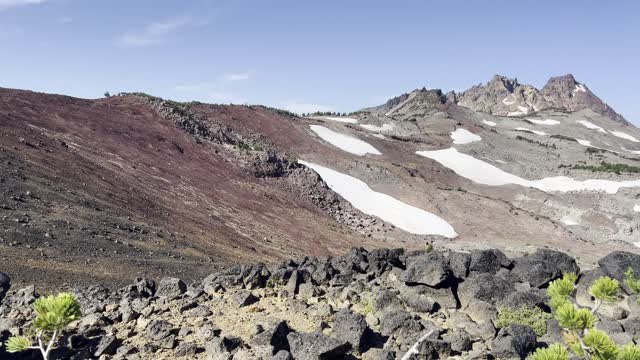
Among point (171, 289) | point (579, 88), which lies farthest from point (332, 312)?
point (579, 88)

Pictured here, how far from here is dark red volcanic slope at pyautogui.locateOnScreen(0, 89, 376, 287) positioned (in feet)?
62.8

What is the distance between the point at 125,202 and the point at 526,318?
2080 centimetres

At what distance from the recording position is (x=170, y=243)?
23.6 metres

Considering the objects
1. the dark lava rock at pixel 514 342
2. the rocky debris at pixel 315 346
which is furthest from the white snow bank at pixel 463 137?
the rocky debris at pixel 315 346

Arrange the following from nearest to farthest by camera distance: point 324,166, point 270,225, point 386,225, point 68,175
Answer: point 68,175
point 270,225
point 386,225
point 324,166

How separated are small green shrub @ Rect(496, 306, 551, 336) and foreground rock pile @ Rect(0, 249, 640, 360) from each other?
153mm

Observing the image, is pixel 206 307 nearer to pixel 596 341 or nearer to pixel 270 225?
pixel 596 341

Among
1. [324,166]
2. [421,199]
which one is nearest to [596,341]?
[421,199]

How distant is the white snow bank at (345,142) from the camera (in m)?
59.8

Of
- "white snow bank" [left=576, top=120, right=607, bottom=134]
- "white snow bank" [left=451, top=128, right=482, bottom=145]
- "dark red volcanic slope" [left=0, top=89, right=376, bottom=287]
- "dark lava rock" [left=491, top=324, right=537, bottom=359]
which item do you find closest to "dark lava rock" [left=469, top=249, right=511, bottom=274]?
"dark lava rock" [left=491, top=324, right=537, bottom=359]

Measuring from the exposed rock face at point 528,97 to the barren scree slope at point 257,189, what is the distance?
8237 centimetres

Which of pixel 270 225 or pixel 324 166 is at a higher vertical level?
pixel 324 166

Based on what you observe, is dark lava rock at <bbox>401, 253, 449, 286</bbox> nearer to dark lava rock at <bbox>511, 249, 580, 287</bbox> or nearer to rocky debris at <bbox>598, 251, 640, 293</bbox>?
dark lava rock at <bbox>511, 249, 580, 287</bbox>

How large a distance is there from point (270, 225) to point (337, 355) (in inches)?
919
